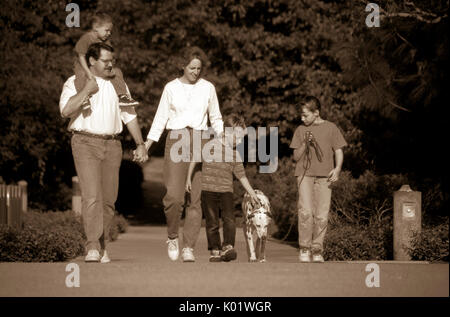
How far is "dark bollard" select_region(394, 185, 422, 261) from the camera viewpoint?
39.0ft

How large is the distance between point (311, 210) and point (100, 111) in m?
2.62

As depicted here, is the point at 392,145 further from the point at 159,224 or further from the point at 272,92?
the point at 159,224

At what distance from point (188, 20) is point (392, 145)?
9089mm

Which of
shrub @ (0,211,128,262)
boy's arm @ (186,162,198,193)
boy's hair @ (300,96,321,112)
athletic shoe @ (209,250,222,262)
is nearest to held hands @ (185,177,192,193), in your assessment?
boy's arm @ (186,162,198,193)

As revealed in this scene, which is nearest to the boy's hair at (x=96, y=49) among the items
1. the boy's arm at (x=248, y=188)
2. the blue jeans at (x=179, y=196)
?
the blue jeans at (x=179, y=196)

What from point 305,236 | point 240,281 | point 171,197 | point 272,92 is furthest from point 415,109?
point 272,92

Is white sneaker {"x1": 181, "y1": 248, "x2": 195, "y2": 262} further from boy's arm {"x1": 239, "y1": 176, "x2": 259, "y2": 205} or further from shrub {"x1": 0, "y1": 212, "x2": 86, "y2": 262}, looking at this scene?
shrub {"x1": 0, "y1": 212, "x2": 86, "y2": 262}

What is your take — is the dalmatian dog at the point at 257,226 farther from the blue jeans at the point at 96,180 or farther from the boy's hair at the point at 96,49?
the boy's hair at the point at 96,49

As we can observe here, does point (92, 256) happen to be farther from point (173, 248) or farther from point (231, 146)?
point (231, 146)

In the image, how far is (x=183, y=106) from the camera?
34.3 ft

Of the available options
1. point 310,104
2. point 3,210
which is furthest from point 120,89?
point 3,210

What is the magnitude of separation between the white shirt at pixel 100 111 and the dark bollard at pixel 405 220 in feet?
12.6

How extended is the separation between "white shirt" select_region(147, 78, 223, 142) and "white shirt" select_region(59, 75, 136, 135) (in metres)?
0.68

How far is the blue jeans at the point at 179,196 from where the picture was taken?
34.1 ft
